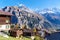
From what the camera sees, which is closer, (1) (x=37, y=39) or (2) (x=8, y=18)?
(1) (x=37, y=39)

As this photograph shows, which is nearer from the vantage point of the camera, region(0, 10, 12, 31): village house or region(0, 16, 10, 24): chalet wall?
region(0, 10, 12, 31): village house

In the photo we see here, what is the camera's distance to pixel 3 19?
89812 millimetres

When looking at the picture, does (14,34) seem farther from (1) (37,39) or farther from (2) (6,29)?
(1) (37,39)

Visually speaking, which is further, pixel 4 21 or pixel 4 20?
pixel 4 20

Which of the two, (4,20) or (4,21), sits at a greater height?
(4,20)

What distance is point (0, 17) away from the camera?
8862 cm

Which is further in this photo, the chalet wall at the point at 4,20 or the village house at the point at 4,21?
the chalet wall at the point at 4,20

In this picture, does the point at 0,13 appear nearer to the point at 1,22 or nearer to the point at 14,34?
the point at 1,22

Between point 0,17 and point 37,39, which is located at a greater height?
point 0,17

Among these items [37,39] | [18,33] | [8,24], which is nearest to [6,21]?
[8,24]

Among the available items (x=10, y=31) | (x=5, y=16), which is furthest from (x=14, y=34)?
(x=5, y=16)

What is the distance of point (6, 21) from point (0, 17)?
3420 mm

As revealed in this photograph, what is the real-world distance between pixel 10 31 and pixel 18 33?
3.51 metres

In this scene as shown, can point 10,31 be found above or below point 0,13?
below
